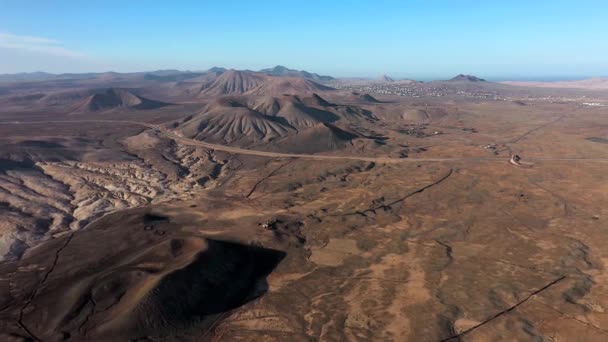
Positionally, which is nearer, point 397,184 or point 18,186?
point 18,186

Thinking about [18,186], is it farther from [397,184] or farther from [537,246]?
[537,246]

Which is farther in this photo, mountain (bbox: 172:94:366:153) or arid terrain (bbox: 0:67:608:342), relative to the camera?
mountain (bbox: 172:94:366:153)

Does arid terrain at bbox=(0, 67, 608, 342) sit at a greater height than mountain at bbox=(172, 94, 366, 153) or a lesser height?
lesser

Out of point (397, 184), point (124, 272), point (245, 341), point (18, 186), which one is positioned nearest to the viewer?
point (245, 341)

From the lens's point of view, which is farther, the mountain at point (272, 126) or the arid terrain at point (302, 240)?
the mountain at point (272, 126)

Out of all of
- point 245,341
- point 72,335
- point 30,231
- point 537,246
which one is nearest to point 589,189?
point 537,246

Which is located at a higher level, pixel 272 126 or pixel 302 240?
pixel 272 126

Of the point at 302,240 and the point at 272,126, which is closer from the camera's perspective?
the point at 302,240

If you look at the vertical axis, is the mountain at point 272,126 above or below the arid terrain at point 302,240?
above
